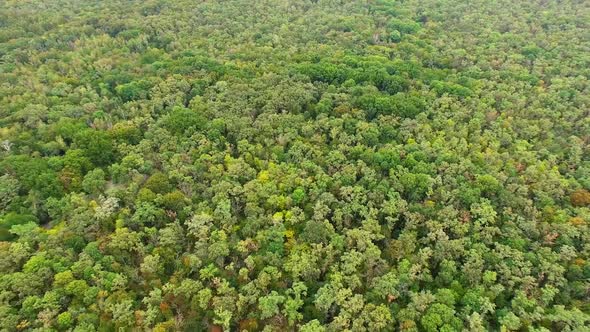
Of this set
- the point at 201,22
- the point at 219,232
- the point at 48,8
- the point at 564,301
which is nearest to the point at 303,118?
the point at 219,232

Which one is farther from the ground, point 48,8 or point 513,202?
point 48,8

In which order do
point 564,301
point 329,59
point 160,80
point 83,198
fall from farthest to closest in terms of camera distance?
point 329,59
point 160,80
point 83,198
point 564,301

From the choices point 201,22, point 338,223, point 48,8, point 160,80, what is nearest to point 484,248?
point 338,223

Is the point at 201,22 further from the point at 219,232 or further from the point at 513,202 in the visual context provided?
the point at 513,202

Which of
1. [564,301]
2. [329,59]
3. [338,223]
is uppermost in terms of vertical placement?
[329,59]

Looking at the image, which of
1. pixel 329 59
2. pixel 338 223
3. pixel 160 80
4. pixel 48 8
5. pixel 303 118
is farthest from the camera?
pixel 48 8

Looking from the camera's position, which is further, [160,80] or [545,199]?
[160,80]

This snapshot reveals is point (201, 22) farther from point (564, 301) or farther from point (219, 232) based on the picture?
point (564, 301)
